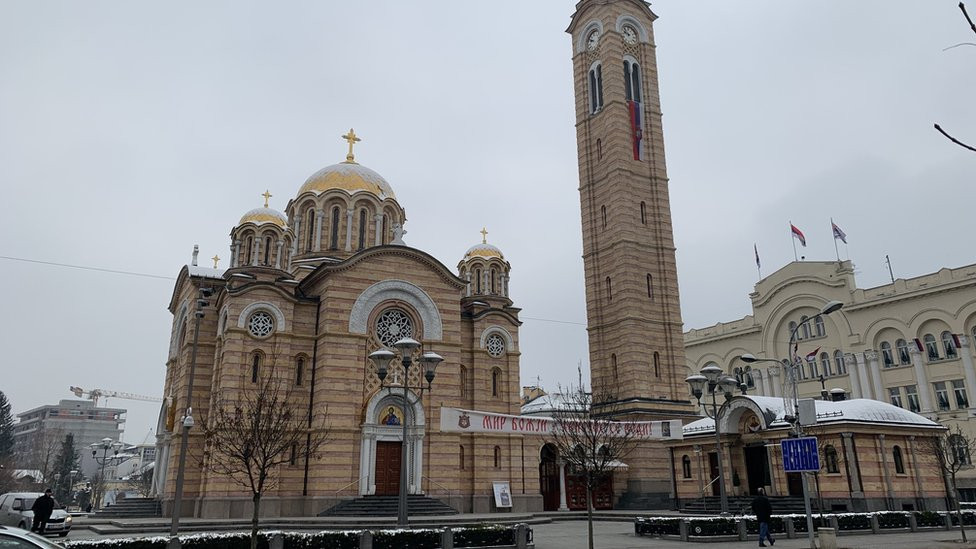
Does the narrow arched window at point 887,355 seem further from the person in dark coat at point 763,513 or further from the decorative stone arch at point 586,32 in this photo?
the person in dark coat at point 763,513

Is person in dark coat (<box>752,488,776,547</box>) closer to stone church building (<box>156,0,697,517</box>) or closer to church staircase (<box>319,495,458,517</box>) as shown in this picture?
stone church building (<box>156,0,697,517</box>)

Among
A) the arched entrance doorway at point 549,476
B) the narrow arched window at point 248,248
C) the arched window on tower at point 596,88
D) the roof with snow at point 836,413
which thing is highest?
the arched window on tower at point 596,88

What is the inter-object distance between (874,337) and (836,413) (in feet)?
56.6

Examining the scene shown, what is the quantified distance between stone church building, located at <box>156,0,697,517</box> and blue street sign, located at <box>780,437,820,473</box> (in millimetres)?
11157

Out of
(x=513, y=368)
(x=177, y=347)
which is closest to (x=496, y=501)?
(x=513, y=368)

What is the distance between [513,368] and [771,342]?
69.4 ft

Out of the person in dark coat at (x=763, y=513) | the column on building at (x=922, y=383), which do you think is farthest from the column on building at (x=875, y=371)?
the person in dark coat at (x=763, y=513)

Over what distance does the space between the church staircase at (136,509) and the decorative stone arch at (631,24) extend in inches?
1326

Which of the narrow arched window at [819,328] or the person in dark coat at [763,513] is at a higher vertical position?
the narrow arched window at [819,328]

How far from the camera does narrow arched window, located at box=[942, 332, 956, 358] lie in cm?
3467

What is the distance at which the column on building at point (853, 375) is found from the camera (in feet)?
126

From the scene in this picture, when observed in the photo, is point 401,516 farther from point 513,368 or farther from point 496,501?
point 513,368

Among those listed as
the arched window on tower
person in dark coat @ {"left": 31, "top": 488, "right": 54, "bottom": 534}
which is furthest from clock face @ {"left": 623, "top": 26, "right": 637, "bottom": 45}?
person in dark coat @ {"left": 31, "top": 488, "right": 54, "bottom": 534}

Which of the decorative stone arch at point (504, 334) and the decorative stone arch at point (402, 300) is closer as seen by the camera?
the decorative stone arch at point (402, 300)
